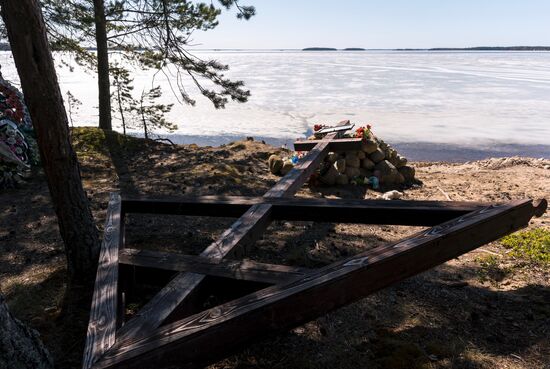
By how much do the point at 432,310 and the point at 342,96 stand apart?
2276 cm

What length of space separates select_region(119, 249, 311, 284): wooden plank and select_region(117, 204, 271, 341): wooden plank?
80 mm

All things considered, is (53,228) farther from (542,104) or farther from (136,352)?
(542,104)

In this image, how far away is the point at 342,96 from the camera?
82.1ft

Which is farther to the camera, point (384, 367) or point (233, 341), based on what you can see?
point (384, 367)

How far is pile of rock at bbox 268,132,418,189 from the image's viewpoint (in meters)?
7.69

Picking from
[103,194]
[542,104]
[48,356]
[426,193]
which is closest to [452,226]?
[48,356]

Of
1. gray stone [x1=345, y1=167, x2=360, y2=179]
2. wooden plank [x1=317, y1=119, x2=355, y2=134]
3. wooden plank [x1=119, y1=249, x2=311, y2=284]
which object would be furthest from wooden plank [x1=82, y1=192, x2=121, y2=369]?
wooden plank [x1=317, y1=119, x2=355, y2=134]

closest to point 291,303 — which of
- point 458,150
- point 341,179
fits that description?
point 341,179

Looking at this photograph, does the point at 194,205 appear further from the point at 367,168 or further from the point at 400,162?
the point at 400,162

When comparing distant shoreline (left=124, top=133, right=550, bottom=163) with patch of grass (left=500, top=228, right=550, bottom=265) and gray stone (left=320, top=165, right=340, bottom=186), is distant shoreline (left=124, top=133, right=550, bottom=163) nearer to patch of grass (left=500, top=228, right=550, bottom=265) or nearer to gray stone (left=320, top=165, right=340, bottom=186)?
gray stone (left=320, top=165, right=340, bottom=186)

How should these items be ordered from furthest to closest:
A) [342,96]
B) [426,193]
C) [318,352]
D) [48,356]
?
[342,96]
[426,193]
[318,352]
[48,356]

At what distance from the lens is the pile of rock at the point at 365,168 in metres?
7.69

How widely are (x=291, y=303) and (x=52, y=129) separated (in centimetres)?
235

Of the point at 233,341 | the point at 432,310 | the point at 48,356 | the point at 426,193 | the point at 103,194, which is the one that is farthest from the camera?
the point at 426,193
